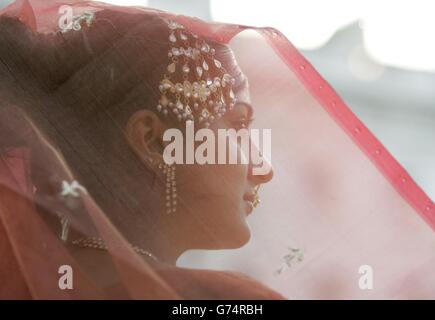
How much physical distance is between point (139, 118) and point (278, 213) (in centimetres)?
28

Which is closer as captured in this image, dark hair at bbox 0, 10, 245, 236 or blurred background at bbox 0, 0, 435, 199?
dark hair at bbox 0, 10, 245, 236

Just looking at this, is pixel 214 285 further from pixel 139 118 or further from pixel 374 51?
pixel 374 51

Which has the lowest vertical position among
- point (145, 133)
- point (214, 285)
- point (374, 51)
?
point (214, 285)

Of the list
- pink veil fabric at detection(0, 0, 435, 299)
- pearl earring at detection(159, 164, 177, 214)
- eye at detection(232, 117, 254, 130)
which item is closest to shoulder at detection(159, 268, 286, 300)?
pink veil fabric at detection(0, 0, 435, 299)

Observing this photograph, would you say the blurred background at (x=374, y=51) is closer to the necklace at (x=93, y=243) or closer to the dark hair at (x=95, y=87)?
the dark hair at (x=95, y=87)

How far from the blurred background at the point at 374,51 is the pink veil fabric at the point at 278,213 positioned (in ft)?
0.24

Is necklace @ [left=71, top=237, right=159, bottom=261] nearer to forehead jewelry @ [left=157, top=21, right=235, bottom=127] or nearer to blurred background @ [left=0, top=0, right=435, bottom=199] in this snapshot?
forehead jewelry @ [left=157, top=21, right=235, bottom=127]

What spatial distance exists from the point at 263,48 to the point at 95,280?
0.49 meters

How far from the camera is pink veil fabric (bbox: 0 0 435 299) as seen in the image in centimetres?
92

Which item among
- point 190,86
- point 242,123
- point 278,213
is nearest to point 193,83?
point 190,86

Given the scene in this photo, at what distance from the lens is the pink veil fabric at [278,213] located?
92cm

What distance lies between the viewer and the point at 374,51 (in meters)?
1.23

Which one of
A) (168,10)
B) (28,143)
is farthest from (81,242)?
(168,10)

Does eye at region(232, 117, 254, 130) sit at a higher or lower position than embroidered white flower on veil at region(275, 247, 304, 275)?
higher
